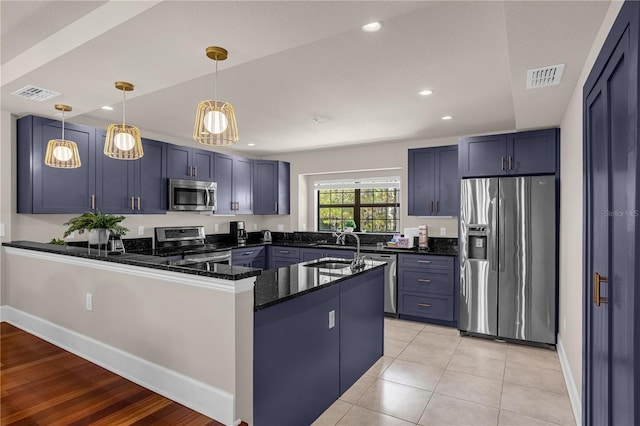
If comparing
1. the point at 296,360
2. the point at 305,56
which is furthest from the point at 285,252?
the point at 305,56

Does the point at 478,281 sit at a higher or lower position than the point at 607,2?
lower

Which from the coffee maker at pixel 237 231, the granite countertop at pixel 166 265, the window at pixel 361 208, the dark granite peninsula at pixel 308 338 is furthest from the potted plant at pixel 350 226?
the granite countertop at pixel 166 265

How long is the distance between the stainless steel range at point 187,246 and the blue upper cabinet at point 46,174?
43.6 inches

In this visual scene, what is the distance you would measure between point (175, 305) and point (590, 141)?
250cm

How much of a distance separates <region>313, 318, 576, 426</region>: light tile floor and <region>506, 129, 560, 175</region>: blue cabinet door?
6.14ft

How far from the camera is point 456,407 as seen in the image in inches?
99.4

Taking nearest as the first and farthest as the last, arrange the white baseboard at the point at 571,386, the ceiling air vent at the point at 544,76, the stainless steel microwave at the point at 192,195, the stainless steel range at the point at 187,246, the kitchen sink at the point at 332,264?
the ceiling air vent at the point at 544,76 < the white baseboard at the point at 571,386 < the kitchen sink at the point at 332,264 < the stainless steel range at the point at 187,246 < the stainless steel microwave at the point at 192,195

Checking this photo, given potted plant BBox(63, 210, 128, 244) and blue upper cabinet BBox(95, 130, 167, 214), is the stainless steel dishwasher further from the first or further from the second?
potted plant BBox(63, 210, 128, 244)

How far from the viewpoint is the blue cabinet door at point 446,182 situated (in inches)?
182

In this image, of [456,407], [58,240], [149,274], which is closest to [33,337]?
[58,240]

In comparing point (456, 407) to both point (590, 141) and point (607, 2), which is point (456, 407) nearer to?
point (590, 141)

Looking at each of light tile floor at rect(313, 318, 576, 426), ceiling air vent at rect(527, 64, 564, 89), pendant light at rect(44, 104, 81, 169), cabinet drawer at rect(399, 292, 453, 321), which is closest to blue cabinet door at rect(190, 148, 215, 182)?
pendant light at rect(44, 104, 81, 169)

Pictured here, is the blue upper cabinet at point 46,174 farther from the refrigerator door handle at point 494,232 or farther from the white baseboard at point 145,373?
the refrigerator door handle at point 494,232

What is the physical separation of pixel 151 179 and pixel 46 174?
1098mm
